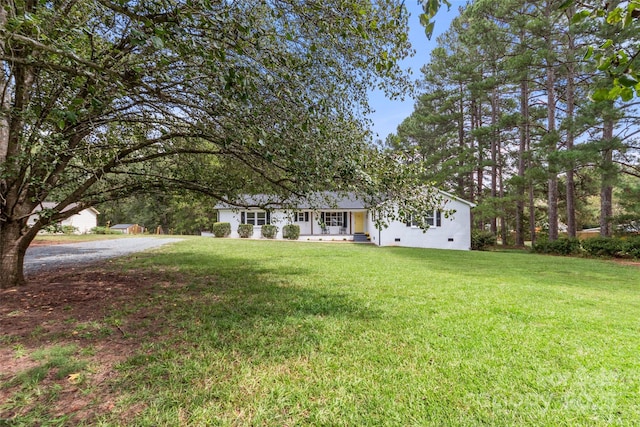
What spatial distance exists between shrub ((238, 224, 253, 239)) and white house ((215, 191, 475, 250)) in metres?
0.57

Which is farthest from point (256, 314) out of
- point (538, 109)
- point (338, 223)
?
point (538, 109)

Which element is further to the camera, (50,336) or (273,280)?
(273,280)

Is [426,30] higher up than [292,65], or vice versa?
[292,65]

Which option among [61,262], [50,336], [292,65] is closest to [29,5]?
[292,65]

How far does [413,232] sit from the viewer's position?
1988cm

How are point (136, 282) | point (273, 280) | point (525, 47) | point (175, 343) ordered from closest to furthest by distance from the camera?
point (175, 343) → point (136, 282) → point (273, 280) → point (525, 47)

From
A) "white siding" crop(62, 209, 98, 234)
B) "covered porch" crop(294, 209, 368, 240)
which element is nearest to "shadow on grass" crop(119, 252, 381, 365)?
"covered porch" crop(294, 209, 368, 240)

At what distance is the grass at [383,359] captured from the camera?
231 centimetres

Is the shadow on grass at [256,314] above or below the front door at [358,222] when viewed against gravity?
below

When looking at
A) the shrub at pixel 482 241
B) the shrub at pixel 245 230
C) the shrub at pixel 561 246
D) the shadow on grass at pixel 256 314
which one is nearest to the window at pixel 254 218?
the shrub at pixel 245 230

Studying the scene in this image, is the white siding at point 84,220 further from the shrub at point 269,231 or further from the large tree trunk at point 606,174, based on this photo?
the large tree trunk at point 606,174

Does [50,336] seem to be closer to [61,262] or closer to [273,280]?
[273,280]

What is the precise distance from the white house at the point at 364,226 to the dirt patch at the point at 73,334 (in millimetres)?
8825

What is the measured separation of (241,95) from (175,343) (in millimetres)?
2880
